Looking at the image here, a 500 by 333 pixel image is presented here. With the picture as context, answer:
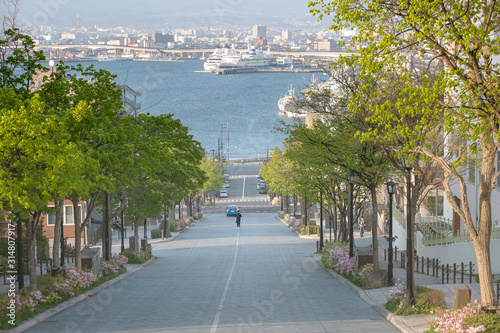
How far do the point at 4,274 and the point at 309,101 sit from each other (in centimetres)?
1279

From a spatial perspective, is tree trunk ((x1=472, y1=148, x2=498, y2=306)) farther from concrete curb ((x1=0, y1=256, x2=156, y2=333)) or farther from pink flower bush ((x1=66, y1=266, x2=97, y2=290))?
pink flower bush ((x1=66, y1=266, x2=97, y2=290))

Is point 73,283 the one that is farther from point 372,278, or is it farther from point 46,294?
point 372,278

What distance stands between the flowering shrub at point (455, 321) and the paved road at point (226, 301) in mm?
1861

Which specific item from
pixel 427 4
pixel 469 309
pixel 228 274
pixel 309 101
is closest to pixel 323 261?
pixel 228 274

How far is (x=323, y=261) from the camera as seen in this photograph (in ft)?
118

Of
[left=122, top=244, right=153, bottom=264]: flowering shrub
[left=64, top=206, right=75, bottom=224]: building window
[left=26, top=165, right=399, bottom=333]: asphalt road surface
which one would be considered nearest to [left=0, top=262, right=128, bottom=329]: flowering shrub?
[left=26, top=165, right=399, bottom=333]: asphalt road surface

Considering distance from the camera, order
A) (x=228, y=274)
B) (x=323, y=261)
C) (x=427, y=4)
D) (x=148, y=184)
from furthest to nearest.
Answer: (x=148, y=184), (x=323, y=261), (x=228, y=274), (x=427, y=4)

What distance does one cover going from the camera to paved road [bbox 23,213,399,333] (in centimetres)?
A: 1880

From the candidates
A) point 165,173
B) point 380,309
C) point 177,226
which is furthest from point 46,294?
point 177,226

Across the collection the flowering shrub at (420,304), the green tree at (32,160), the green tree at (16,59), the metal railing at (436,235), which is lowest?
the flowering shrub at (420,304)

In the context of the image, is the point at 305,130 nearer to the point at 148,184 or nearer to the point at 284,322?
the point at 284,322

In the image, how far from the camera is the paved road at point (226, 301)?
18.8 meters

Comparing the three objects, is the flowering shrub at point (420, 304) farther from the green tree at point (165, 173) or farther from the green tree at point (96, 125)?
the green tree at point (165, 173)

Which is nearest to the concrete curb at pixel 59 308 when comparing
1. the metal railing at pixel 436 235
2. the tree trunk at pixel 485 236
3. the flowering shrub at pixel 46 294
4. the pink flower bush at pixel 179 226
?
the flowering shrub at pixel 46 294
